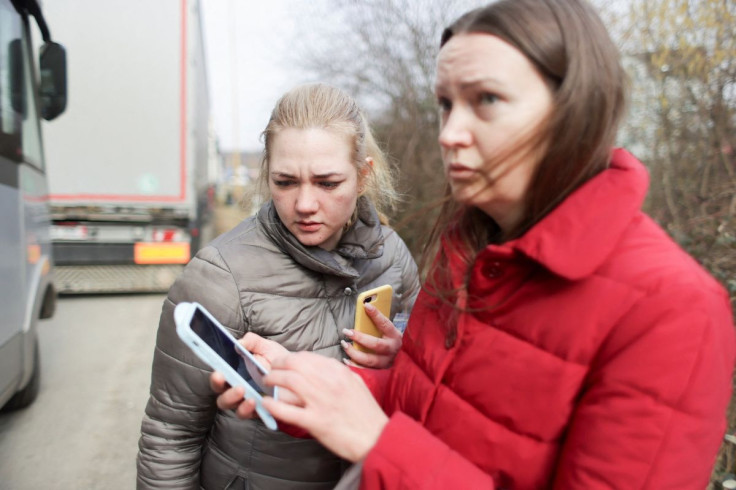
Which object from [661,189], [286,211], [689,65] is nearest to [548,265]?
[286,211]

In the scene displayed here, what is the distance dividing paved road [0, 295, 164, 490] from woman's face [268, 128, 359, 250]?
2496 mm

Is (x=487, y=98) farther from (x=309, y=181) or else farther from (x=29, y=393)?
(x=29, y=393)

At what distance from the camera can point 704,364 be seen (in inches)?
30.8

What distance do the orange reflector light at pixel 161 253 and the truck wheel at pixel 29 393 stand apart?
3018mm

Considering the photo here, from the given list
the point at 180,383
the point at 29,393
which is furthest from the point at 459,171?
the point at 29,393

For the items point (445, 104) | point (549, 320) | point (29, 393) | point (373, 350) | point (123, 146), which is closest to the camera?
point (549, 320)

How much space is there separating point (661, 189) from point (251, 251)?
4172 millimetres

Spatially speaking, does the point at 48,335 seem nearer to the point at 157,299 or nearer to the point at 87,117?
the point at 157,299

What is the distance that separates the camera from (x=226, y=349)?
1279 millimetres

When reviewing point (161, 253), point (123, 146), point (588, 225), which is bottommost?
point (161, 253)

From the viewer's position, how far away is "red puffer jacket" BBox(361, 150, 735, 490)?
31.3 inches

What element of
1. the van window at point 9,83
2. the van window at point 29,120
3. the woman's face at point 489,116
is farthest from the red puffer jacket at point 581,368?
the van window at point 29,120

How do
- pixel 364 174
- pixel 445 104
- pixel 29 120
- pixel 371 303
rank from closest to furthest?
pixel 445 104 < pixel 371 303 < pixel 364 174 < pixel 29 120

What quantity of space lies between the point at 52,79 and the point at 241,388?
3.69m
